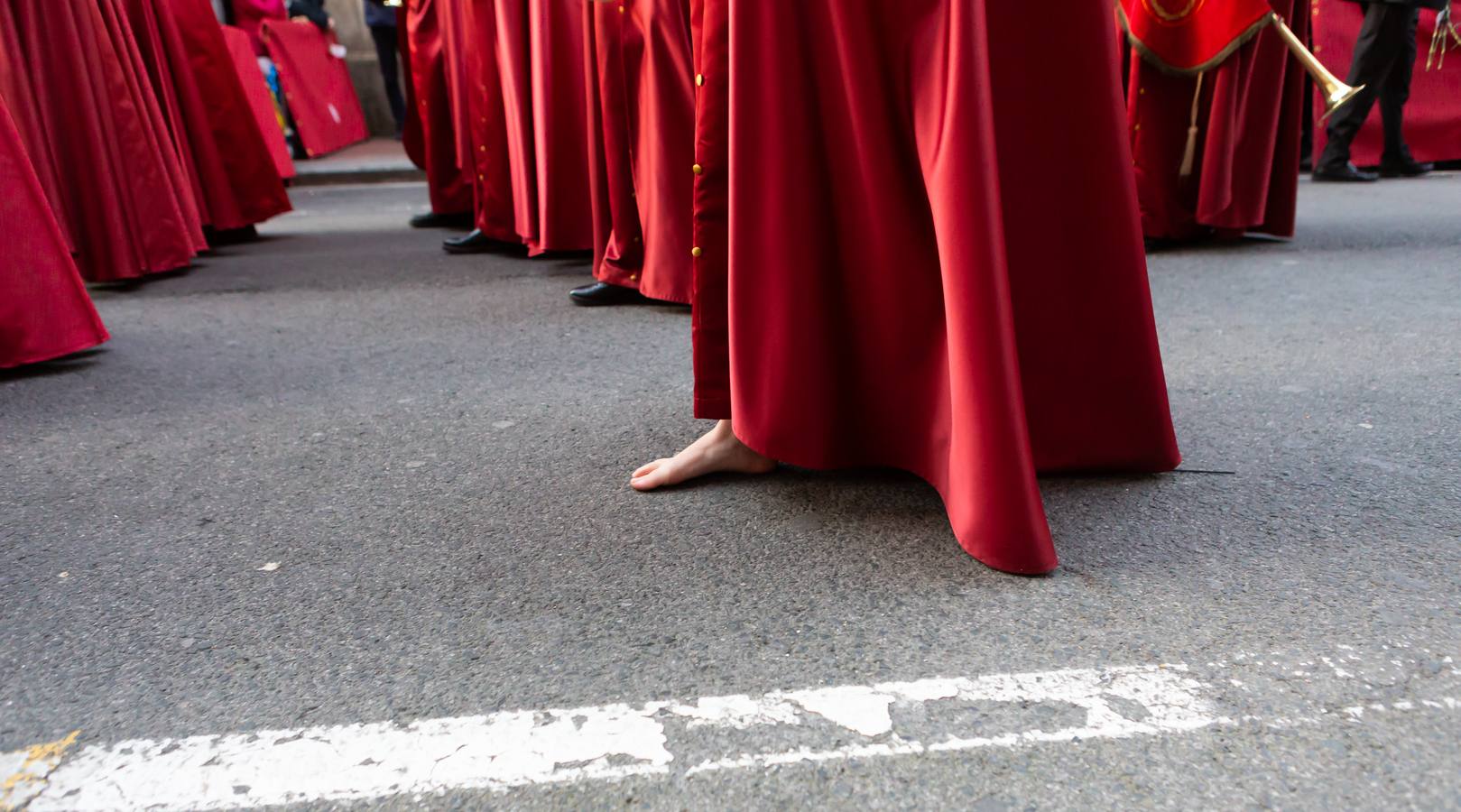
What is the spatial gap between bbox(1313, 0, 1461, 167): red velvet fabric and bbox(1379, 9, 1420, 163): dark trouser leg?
0.32 ft

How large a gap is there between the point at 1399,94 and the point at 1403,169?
363mm

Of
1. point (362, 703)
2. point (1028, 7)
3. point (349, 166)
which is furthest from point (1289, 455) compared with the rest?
point (349, 166)

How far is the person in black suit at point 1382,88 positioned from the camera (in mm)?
4051

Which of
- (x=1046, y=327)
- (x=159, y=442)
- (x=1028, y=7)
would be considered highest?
(x=1028, y=7)

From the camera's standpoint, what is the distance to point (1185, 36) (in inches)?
106

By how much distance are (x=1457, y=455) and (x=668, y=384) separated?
113 cm

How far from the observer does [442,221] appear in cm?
402

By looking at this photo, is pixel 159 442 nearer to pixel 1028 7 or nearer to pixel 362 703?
pixel 362 703

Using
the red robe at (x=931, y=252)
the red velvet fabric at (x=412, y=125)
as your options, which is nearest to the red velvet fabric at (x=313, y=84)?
the red velvet fabric at (x=412, y=125)

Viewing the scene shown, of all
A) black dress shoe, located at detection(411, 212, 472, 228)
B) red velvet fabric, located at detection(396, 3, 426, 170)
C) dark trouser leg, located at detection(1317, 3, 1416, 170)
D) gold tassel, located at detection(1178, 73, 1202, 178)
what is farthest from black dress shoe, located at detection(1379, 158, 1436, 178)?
red velvet fabric, located at detection(396, 3, 426, 170)

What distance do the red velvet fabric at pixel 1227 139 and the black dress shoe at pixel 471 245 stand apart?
6.87ft

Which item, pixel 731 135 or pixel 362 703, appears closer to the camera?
pixel 362 703

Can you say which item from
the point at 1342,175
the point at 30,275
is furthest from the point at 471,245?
the point at 1342,175

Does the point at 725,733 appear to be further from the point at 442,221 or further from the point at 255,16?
the point at 255,16
